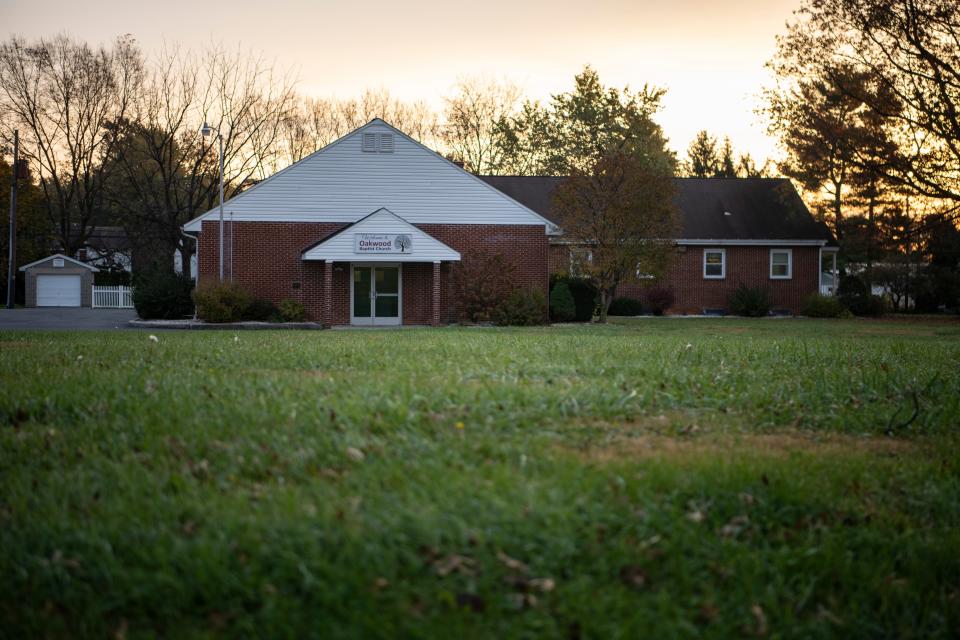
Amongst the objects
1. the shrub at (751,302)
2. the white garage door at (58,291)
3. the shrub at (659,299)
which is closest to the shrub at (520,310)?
the shrub at (659,299)

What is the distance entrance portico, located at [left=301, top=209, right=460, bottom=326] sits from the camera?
83.1 feet

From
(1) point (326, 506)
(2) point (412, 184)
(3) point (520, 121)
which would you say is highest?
(3) point (520, 121)

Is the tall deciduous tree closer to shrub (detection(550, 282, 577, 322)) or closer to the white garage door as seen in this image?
shrub (detection(550, 282, 577, 322))

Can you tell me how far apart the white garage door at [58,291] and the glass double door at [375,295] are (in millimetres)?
27325

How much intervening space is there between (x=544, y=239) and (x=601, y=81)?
25.0 meters

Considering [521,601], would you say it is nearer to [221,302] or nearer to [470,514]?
[470,514]

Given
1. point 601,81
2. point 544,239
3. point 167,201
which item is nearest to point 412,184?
point 544,239

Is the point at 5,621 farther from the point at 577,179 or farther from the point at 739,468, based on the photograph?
the point at 577,179

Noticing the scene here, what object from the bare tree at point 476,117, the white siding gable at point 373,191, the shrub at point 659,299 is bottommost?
the shrub at point 659,299

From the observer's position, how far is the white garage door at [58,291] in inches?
1810

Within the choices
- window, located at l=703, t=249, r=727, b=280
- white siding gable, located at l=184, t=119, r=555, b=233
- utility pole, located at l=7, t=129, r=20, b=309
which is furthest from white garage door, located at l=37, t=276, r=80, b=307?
window, located at l=703, t=249, r=727, b=280

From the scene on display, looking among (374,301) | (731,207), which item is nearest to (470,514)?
(374,301)

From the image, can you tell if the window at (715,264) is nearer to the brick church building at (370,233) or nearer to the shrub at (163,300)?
the brick church building at (370,233)

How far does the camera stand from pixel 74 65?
145ft
